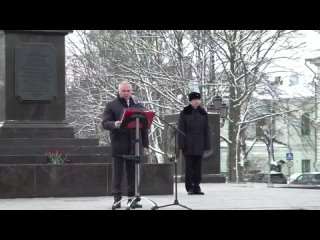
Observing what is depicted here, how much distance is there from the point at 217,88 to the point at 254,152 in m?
34.9

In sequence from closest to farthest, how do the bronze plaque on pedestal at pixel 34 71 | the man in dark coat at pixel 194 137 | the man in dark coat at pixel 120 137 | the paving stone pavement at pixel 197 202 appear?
the paving stone pavement at pixel 197 202
the man in dark coat at pixel 120 137
the man in dark coat at pixel 194 137
the bronze plaque on pedestal at pixel 34 71

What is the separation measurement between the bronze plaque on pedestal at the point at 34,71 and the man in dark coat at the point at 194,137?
2805 millimetres

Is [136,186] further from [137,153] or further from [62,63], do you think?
[62,63]

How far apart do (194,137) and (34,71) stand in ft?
11.4

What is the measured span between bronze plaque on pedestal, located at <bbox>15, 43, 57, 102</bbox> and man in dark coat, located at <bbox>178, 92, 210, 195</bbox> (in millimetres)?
2805

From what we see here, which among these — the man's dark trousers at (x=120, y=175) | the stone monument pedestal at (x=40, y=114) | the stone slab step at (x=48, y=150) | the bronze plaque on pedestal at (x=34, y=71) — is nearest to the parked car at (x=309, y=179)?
the stone slab step at (x=48, y=150)

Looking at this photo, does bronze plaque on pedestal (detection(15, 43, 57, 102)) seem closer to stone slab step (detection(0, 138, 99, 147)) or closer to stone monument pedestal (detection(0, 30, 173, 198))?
stone monument pedestal (detection(0, 30, 173, 198))

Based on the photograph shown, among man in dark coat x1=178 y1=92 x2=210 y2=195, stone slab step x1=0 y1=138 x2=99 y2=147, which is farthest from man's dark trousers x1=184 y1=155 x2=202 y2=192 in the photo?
stone slab step x1=0 y1=138 x2=99 y2=147

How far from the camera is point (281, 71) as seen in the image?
40.2m

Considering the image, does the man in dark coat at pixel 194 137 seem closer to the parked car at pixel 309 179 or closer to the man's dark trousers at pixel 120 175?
the man's dark trousers at pixel 120 175

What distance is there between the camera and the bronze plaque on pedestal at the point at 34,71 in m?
15.9

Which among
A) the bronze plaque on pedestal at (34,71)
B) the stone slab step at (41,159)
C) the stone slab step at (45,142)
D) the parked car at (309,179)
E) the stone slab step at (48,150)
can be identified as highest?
the bronze plaque on pedestal at (34,71)

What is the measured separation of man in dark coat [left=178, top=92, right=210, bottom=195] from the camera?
50.5ft

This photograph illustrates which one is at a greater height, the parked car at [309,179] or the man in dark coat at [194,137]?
the man in dark coat at [194,137]
